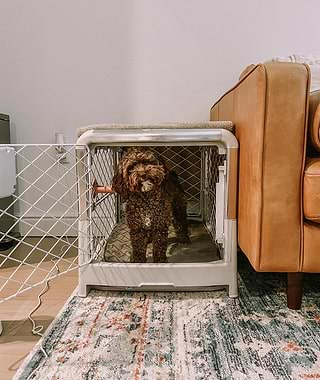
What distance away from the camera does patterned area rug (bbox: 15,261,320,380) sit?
0.72 m

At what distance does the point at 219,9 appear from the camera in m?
1.73

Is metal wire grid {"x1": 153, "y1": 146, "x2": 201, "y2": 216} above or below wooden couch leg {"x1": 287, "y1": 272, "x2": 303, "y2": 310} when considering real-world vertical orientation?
above

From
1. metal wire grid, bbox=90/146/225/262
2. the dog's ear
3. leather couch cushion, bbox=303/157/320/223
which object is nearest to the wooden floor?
metal wire grid, bbox=90/146/225/262

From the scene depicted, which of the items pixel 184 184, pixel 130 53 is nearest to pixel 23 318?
pixel 184 184

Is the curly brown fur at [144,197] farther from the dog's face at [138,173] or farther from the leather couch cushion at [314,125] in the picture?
the leather couch cushion at [314,125]

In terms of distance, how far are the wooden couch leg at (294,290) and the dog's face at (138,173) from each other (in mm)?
460

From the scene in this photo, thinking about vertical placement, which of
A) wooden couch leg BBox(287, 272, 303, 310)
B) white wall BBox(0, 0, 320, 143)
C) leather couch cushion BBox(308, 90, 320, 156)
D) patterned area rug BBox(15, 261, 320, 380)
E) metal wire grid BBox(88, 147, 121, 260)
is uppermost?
white wall BBox(0, 0, 320, 143)

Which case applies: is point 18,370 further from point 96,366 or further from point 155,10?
point 155,10

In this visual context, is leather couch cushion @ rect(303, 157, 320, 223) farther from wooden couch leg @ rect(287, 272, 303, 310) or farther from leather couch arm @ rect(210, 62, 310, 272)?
wooden couch leg @ rect(287, 272, 303, 310)

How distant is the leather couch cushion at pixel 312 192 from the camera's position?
0.87m

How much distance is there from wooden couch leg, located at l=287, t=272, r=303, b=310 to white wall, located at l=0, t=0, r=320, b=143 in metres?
1.04

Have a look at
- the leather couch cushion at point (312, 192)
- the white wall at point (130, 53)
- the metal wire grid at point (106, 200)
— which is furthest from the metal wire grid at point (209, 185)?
the leather couch cushion at point (312, 192)

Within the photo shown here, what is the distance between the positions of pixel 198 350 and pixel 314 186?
469 mm

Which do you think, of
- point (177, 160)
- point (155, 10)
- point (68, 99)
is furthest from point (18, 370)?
point (155, 10)
